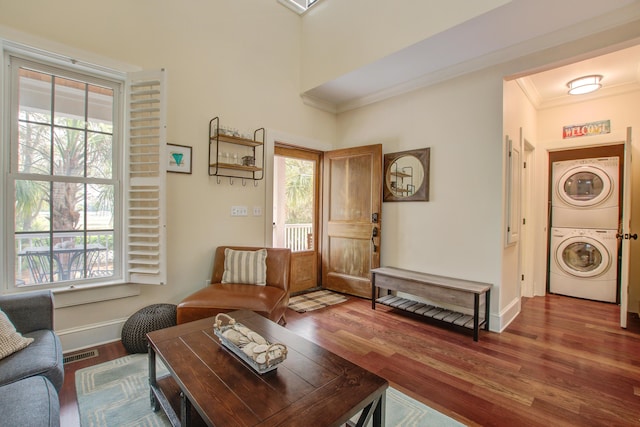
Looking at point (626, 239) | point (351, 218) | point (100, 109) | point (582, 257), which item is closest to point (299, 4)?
point (100, 109)

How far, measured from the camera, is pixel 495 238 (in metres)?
2.95

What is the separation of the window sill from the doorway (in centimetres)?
207

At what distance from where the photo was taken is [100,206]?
8.57 feet

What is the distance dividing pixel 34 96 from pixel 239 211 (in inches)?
77.3

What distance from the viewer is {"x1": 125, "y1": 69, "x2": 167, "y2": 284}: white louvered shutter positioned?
260cm

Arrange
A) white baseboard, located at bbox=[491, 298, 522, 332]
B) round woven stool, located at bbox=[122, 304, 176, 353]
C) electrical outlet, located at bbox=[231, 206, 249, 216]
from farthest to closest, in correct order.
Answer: electrical outlet, located at bbox=[231, 206, 249, 216] < white baseboard, located at bbox=[491, 298, 522, 332] < round woven stool, located at bbox=[122, 304, 176, 353]

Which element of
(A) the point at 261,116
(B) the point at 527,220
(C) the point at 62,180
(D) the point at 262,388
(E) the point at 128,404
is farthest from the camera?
(B) the point at 527,220

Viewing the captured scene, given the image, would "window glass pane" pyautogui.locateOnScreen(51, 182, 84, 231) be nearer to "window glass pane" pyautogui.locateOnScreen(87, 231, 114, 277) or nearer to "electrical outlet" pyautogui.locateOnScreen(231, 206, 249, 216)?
"window glass pane" pyautogui.locateOnScreen(87, 231, 114, 277)

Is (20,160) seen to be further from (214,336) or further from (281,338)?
(281,338)

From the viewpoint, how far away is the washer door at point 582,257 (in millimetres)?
3910

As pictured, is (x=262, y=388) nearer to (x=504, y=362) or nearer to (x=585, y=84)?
(x=504, y=362)

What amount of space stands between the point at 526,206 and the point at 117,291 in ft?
16.7

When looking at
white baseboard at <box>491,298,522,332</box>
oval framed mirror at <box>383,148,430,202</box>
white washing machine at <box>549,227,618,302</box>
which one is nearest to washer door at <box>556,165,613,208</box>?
white washing machine at <box>549,227,618,302</box>

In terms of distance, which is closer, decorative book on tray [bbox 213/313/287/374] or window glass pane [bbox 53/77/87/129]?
decorative book on tray [bbox 213/313/287/374]
